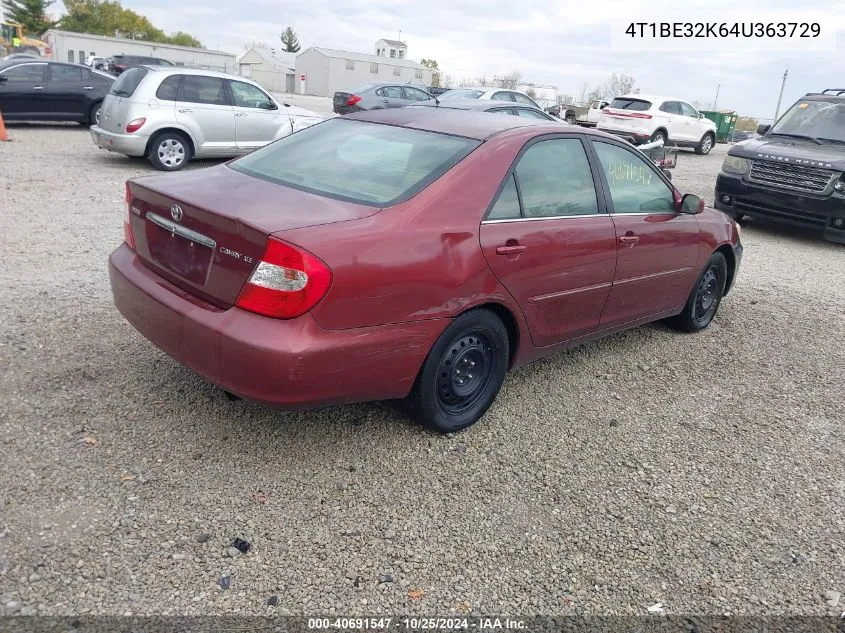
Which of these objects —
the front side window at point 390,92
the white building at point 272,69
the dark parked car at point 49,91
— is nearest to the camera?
the dark parked car at point 49,91

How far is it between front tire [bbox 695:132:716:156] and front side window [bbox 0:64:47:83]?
1851 cm

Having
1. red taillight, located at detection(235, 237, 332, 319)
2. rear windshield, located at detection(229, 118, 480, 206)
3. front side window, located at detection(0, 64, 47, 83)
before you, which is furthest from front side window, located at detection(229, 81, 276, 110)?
red taillight, located at detection(235, 237, 332, 319)

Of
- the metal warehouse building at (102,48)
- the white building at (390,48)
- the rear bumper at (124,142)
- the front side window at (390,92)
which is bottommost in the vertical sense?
the rear bumper at (124,142)

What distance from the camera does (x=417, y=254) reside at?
10.3 feet

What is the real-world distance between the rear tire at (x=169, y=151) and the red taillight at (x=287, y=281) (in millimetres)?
9062

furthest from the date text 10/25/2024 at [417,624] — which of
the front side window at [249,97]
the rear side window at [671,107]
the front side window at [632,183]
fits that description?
the rear side window at [671,107]

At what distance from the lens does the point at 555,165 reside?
4.00 metres

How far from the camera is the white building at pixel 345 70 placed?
247 feet

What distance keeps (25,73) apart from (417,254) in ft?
47.8

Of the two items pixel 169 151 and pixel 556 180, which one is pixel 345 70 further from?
pixel 556 180

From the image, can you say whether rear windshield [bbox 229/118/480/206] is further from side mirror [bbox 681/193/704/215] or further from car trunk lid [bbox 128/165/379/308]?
side mirror [bbox 681/193/704/215]

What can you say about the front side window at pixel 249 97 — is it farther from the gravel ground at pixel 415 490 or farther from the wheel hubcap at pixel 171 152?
the gravel ground at pixel 415 490

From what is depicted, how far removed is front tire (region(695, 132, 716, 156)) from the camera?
22734 millimetres

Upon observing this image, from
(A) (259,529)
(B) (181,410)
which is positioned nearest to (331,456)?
(A) (259,529)
